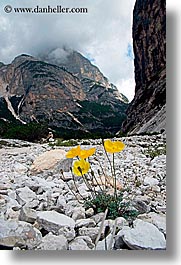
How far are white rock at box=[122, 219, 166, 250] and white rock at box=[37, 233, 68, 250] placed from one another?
0.72 feet

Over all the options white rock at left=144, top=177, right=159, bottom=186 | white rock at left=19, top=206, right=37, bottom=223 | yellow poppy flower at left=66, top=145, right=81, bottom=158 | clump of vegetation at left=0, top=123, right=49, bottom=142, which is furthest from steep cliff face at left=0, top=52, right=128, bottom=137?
white rock at left=19, top=206, right=37, bottom=223

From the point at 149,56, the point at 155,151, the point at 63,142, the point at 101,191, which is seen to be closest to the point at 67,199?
the point at 101,191

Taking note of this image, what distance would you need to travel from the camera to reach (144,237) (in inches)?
55.1

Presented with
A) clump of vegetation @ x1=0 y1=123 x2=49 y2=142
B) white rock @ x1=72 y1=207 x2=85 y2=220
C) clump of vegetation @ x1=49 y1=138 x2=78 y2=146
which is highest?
clump of vegetation @ x1=0 y1=123 x2=49 y2=142

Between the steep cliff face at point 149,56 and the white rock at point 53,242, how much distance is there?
59 centimetres

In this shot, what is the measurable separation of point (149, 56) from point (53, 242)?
43.7 inches

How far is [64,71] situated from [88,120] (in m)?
0.24

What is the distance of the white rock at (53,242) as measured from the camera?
4.64ft

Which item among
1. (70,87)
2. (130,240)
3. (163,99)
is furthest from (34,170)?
(163,99)

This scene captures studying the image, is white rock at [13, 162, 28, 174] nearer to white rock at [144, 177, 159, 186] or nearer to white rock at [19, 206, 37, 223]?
white rock at [19, 206, 37, 223]

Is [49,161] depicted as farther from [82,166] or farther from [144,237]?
[144,237]

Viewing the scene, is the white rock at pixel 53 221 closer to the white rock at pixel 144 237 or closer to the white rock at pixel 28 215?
the white rock at pixel 28 215

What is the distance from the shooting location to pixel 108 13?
1.72 meters

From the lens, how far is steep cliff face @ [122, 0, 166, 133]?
172 centimetres
